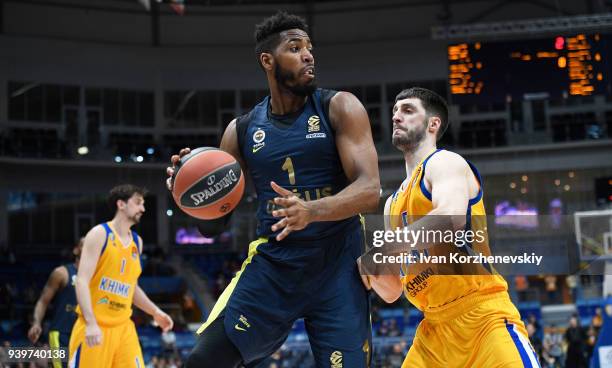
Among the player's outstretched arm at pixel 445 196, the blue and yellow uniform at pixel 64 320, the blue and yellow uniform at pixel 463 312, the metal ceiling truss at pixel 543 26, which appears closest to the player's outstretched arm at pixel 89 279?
the blue and yellow uniform at pixel 64 320

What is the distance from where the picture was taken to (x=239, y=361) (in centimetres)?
403

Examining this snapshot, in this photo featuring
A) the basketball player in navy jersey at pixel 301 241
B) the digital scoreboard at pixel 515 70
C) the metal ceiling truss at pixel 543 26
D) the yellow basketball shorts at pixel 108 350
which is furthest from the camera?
the metal ceiling truss at pixel 543 26

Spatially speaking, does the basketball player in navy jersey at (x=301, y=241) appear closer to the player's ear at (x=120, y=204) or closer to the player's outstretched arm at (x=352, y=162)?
the player's outstretched arm at (x=352, y=162)

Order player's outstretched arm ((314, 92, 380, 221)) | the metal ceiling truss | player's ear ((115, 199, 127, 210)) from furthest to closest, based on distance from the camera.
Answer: the metal ceiling truss, player's ear ((115, 199, 127, 210)), player's outstretched arm ((314, 92, 380, 221))

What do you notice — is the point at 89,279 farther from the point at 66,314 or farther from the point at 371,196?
the point at 371,196

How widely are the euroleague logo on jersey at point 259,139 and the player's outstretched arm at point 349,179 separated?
0.39m

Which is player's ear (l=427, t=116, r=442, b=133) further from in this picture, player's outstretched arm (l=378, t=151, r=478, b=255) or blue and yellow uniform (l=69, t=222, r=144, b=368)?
blue and yellow uniform (l=69, t=222, r=144, b=368)

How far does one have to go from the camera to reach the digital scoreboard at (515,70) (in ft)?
47.9

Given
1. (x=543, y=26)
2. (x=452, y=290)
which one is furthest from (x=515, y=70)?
(x=452, y=290)

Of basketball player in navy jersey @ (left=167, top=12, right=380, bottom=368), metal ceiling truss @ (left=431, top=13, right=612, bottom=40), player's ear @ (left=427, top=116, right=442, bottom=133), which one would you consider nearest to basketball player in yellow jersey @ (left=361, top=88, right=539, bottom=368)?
player's ear @ (left=427, top=116, right=442, bottom=133)

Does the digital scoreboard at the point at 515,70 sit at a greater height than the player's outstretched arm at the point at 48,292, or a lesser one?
greater

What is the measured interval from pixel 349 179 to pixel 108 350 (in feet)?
11.1

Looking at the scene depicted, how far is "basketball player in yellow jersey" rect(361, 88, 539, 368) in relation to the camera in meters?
3.88

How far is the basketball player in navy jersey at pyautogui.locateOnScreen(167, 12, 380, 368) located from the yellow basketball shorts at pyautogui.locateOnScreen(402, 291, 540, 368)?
1.15ft
